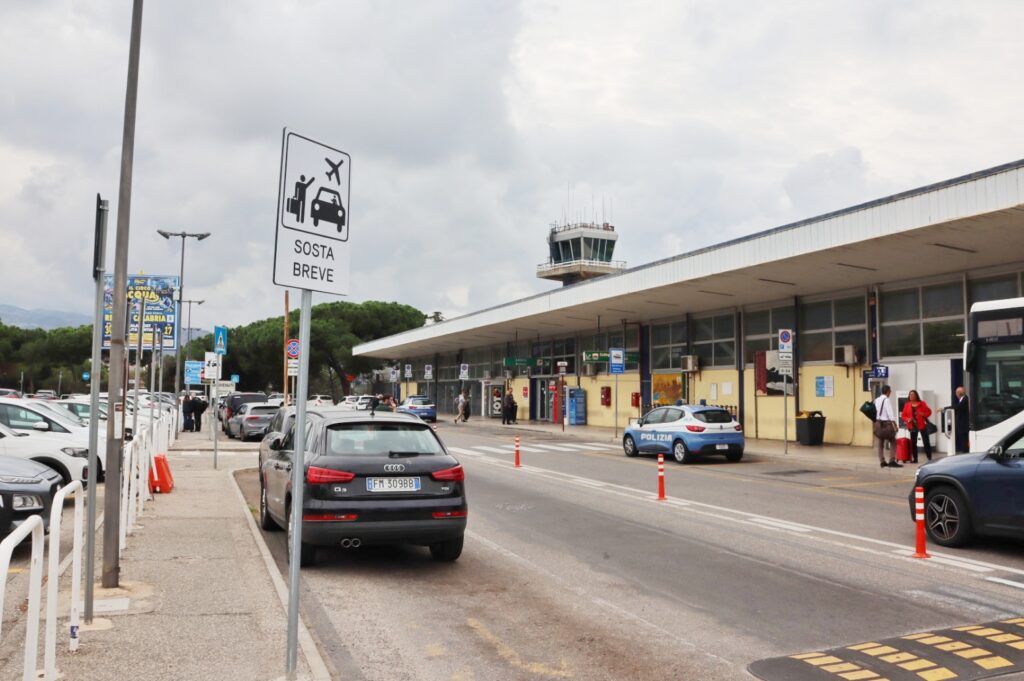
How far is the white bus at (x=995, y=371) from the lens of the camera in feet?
43.5

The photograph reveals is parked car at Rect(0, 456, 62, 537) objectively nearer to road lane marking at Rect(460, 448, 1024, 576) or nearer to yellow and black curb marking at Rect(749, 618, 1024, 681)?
yellow and black curb marking at Rect(749, 618, 1024, 681)

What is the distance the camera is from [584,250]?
94.9m

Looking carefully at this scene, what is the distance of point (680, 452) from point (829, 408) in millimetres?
7571

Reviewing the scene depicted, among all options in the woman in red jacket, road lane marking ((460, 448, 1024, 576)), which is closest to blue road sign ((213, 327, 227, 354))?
road lane marking ((460, 448, 1024, 576))

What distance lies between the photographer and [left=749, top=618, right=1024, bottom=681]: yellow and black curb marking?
5.34 m

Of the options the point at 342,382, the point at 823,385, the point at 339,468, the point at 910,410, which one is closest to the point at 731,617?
the point at 339,468

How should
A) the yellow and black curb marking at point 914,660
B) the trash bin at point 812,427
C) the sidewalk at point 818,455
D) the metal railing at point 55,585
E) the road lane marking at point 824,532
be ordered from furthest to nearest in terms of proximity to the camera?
the trash bin at point 812,427, the sidewalk at point 818,455, the road lane marking at point 824,532, the yellow and black curb marking at point 914,660, the metal railing at point 55,585

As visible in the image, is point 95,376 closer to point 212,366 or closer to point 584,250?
point 212,366

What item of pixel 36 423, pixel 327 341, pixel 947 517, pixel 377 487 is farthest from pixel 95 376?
pixel 327 341

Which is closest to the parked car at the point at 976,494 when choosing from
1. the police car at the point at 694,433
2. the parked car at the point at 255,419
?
the police car at the point at 694,433

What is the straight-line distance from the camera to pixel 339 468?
8211mm

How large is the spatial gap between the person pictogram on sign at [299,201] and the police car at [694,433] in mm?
17332

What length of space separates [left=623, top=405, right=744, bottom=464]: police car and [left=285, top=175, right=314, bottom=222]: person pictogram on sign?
1733 centimetres

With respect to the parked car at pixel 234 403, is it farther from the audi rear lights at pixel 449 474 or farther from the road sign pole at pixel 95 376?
the road sign pole at pixel 95 376
